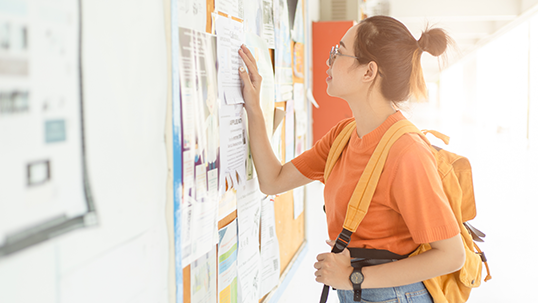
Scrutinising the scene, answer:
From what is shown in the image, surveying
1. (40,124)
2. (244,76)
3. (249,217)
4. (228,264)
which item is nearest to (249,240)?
(249,217)

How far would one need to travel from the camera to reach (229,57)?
114 cm

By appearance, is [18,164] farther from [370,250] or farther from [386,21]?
[386,21]

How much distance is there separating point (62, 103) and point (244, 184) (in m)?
0.84

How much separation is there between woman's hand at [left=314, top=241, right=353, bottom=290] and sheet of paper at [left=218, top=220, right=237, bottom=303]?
259 mm

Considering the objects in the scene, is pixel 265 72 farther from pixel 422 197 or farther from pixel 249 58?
pixel 422 197

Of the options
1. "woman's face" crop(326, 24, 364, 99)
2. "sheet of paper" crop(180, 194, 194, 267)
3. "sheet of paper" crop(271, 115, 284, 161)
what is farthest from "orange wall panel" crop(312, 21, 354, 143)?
"sheet of paper" crop(180, 194, 194, 267)

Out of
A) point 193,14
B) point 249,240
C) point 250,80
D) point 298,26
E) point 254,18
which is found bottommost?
point 249,240

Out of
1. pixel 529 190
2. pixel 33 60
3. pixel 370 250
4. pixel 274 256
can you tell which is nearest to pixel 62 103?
pixel 33 60

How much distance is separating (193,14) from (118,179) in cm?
45

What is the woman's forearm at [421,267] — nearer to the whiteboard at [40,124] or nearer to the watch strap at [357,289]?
the watch strap at [357,289]

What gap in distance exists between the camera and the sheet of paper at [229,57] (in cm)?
108

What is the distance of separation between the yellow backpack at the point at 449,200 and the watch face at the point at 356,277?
79 millimetres

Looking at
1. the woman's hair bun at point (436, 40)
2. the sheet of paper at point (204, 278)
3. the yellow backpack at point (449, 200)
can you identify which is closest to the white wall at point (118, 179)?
the sheet of paper at point (204, 278)

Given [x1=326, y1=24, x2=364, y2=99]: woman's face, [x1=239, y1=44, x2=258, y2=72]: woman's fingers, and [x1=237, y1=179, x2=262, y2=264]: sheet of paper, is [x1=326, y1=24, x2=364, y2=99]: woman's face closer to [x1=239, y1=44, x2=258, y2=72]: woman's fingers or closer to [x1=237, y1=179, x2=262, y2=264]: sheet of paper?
[x1=239, y1=44, x2=258, y2=72]: woman's fingers
